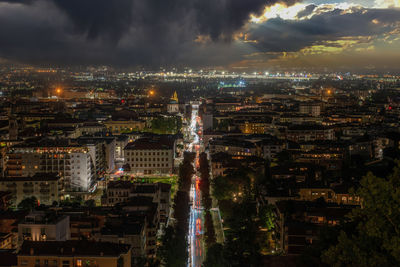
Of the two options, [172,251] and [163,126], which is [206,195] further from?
[163,126]

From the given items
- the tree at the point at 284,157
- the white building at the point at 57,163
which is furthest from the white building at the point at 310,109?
the white building at the point at 57,163

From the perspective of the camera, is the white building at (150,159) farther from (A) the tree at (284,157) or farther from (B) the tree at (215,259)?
(B) the tree at (215,259)

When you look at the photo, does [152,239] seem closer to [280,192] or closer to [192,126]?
[280,192]

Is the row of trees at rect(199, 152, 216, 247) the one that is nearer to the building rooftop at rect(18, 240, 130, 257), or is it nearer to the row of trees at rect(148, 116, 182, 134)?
the building rooftop at rect(18, 240, 130, 257)

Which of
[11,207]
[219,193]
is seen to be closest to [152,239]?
[219,193]

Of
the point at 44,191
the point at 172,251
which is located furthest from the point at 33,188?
the point at 172,251
